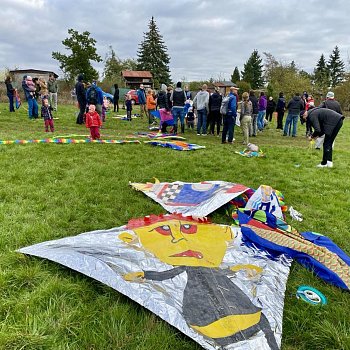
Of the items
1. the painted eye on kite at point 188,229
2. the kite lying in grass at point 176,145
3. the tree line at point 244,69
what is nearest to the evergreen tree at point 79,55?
the tree line at point 244,69

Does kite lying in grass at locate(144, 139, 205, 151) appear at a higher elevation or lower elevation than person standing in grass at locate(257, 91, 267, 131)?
Result: lower

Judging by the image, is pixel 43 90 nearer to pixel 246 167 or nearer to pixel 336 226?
pixel 246 167

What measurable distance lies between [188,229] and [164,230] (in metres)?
0.27

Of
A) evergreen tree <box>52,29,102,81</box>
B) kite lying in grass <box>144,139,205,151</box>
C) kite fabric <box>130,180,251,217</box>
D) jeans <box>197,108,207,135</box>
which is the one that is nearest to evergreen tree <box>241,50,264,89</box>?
evergreen tree <box>52,29,102,81</box>

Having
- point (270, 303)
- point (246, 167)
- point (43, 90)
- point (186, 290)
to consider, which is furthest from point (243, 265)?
point (43, 90)

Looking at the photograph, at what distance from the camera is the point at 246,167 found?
7098mm

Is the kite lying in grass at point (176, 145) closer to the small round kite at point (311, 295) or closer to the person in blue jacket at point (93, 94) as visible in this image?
the person in blue jacket at point (93, 94)

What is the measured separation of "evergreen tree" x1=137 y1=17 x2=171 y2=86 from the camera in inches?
2088

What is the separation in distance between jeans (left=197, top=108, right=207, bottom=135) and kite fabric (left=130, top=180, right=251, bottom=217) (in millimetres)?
7116

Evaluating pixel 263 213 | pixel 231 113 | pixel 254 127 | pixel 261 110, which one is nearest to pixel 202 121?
pixel 231 113

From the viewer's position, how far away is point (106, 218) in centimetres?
413

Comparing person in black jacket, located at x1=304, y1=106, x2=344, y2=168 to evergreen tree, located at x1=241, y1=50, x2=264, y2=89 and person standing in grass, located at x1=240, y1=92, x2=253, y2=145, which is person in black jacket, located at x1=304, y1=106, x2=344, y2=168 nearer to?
person standing in grass, located at x1=240, y1=92, x2=253, y2=145

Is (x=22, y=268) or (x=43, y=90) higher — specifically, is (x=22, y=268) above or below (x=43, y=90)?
below

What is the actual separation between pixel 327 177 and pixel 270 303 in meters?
5.10
